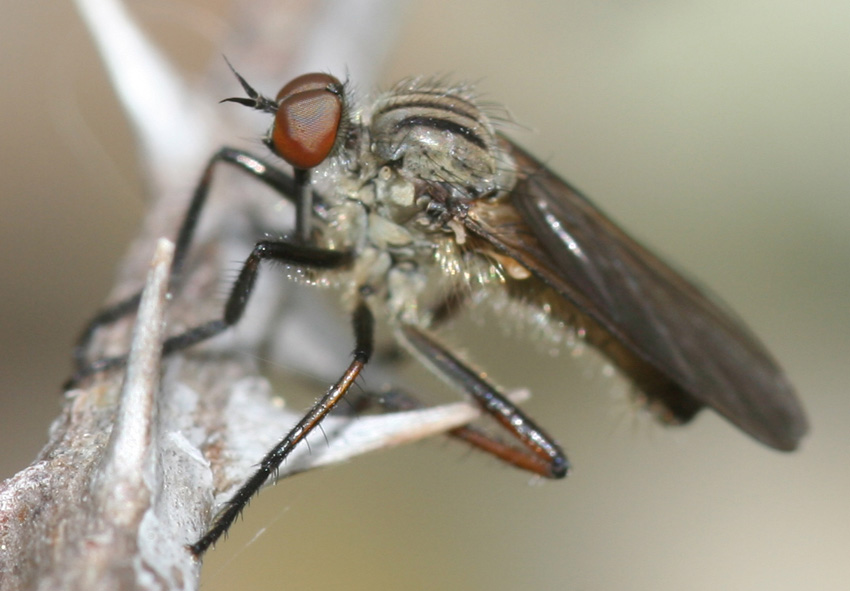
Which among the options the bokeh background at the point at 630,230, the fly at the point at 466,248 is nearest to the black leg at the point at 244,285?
the fly at the point at 466,248

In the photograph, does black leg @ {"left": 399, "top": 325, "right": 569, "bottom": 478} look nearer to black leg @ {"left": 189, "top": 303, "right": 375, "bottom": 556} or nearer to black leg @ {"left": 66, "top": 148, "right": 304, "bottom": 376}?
black leg @ {"left": 189, "top": 303, "right": 375, "bottom": 556}

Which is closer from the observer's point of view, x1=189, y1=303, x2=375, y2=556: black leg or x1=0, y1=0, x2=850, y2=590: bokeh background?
x1=189, y1=303, x2=375, y2=556: black leg

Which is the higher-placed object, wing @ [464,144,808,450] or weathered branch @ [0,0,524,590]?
wing @ [464,144,808,450]

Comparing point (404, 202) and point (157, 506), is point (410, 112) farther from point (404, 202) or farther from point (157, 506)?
point (157, 506)

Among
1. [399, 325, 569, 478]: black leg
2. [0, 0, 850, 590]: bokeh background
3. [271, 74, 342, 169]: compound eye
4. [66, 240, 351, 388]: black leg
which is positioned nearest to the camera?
[66, 240, 351, 388]: black leg

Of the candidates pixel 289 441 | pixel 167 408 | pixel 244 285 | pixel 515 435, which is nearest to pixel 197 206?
pixel 244 285

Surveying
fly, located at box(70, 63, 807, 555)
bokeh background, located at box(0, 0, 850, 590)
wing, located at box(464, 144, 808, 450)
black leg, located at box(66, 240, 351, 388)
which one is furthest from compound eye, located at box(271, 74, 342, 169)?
bokeh background, located at box(0, 0, 850, 590)

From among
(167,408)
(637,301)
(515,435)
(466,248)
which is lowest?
(167,408)

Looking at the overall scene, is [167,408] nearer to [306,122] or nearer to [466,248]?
[306,122]
